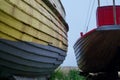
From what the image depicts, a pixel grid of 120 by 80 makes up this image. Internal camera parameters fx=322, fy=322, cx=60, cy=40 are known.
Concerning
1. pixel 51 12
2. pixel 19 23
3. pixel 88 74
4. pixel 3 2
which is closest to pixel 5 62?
pixel 19 23

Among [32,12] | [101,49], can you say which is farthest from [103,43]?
[32,12]

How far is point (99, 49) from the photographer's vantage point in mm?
6188

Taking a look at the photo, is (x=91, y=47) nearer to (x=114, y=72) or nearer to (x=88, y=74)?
(x=114, y=72)

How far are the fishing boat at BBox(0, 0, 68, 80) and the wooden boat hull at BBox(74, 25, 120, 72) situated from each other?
0.70 metres

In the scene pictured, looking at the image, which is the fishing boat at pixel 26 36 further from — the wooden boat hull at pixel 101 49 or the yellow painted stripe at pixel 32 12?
the wooden boat hull at pixel 101 49

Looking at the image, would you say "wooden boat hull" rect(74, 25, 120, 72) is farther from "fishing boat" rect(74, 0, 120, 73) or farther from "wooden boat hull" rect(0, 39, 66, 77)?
"wooden boat hull" rect(0, 39, 66, 77)

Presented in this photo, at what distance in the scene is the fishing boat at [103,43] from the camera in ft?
18.4

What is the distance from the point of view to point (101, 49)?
6176mm

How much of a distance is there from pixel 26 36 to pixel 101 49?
175cm

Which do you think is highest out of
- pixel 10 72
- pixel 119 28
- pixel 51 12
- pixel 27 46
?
pixel 51 12

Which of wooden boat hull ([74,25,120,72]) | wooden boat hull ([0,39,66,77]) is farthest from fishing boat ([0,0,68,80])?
wooden boat hull ([74,25,120,72])

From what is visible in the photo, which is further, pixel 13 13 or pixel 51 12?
pixel 51 12

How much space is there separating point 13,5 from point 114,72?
130 inches

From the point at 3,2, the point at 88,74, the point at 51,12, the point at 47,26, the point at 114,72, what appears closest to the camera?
the point at 3,2
